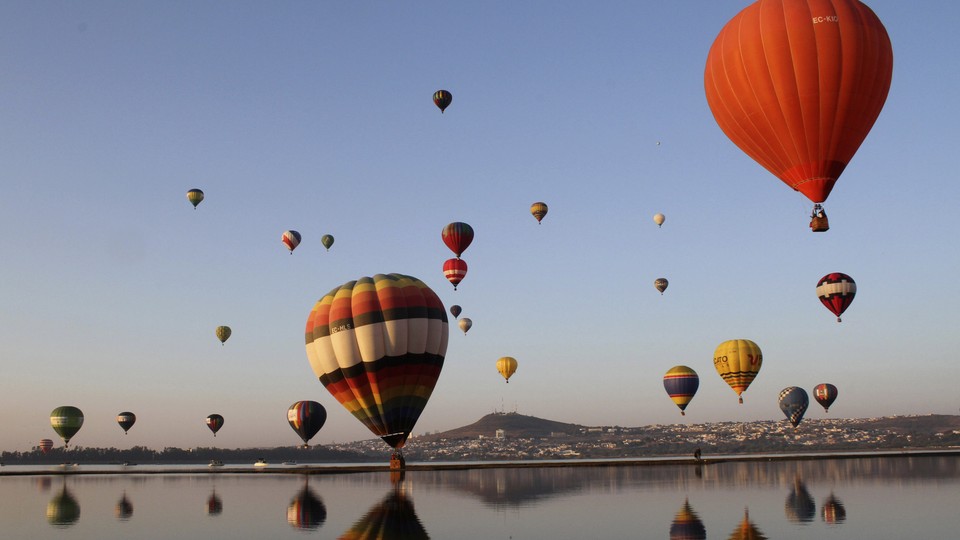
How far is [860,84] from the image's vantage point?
37094 mm

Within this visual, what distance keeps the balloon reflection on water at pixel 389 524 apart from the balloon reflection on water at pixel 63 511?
29.5 feet

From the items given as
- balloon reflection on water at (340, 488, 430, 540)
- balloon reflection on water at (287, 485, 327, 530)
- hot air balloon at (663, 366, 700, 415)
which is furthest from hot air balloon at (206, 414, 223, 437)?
balloon reflection on water at (340, 488, 430, 540)

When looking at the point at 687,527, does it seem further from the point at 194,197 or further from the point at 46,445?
the point at 46,445

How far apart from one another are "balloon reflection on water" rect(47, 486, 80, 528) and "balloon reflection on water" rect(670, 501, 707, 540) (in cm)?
1726

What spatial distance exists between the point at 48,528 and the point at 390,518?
9683 millimetres

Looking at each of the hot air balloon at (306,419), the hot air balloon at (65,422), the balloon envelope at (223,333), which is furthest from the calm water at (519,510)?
the hot air balloon at (65,422)

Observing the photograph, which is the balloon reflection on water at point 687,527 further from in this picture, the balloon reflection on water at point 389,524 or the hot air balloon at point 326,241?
the hot air balloon at point 326,241

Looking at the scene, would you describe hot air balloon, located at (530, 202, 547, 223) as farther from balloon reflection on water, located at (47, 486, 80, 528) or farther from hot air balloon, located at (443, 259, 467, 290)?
balloon reflection on water, located at (47, 486, 80, 528)

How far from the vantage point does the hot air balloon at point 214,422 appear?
99.2m

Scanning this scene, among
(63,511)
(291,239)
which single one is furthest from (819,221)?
(291,239)

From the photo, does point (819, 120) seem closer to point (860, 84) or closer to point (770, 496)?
point (860, 84)

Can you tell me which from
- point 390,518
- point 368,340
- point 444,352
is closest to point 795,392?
point 444,352

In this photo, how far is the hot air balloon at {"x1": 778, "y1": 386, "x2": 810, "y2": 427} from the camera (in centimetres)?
8600

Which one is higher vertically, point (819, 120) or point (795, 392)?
point (819, 120)
